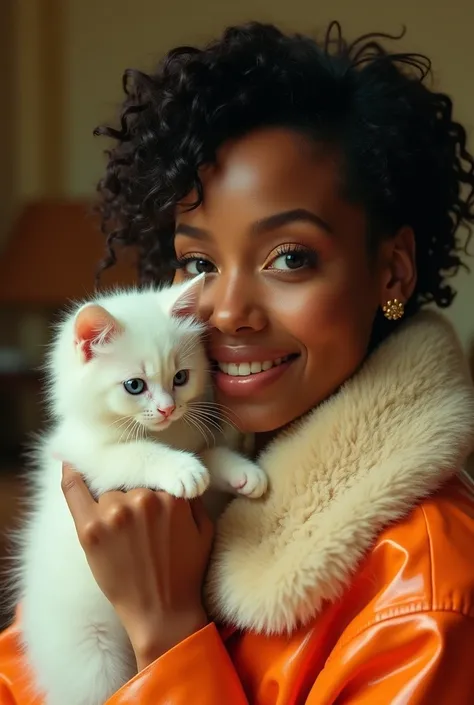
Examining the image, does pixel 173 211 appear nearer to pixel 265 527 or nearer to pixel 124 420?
pixel 124 420

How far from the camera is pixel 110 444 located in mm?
1014

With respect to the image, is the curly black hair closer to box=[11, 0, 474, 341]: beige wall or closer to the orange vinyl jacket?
the orange vinyl jacket

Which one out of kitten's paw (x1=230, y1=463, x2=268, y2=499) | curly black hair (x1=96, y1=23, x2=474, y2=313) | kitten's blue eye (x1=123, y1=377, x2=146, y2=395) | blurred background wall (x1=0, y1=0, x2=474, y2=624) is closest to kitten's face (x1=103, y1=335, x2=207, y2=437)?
kitten's blue eye (x1=123, y1=377, x2=146, y2=395)

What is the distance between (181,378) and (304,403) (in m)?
0.18

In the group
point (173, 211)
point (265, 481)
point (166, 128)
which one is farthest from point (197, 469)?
point (166, 128)

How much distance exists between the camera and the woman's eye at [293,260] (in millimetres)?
997

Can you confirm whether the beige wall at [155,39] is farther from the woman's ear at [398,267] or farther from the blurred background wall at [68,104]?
the woman's ear at [398,267]

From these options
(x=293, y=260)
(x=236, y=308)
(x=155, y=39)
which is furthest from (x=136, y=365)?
(x=155, y=39)

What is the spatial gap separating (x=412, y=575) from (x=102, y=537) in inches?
15.4

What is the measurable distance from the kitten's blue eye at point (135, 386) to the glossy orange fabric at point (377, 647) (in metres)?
0.31

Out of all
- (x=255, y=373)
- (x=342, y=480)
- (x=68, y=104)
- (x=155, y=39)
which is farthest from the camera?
(x=68, y=104)

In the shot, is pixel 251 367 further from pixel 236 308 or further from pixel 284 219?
pixel 284 219

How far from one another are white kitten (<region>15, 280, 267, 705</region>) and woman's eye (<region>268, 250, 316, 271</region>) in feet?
0.38

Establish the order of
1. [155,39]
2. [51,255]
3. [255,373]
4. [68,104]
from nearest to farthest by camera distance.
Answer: [255,373], [51,255], [155,39], [68,104]
